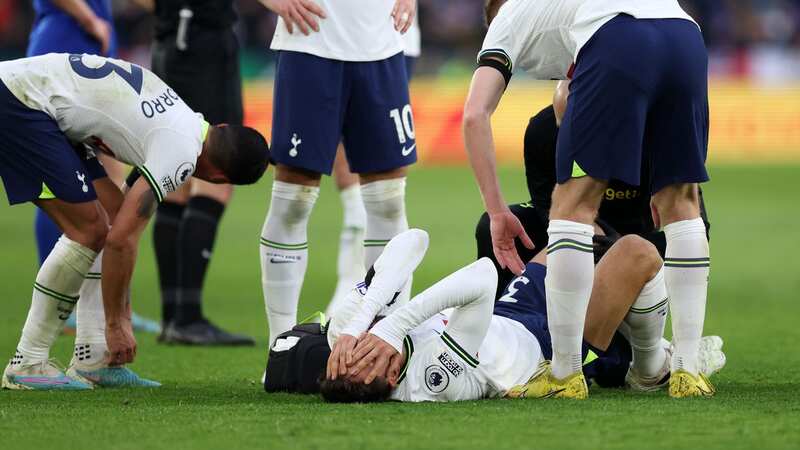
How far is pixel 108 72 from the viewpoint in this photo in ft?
17.3

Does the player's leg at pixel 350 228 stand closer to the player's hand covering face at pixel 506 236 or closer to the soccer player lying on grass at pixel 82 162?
the soccer player lying on grass at pixel 82 162

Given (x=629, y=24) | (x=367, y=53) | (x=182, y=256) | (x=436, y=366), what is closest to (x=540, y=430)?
(x=436, y=366)

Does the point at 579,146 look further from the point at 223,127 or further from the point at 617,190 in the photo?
the point at 223,127

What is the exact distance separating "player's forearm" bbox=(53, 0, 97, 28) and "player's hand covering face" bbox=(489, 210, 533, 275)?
327 cm

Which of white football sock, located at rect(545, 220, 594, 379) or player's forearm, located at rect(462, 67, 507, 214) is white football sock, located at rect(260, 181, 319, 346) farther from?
white football sock, located at rect(545, 220, 594, 379)

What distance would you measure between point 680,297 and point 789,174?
15245mm

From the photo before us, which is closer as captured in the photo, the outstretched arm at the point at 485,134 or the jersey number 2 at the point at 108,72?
the outstretched arm at the point at 485,134

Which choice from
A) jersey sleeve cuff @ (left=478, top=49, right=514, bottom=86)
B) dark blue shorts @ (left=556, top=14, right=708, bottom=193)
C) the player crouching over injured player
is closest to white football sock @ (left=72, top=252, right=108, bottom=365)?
the player crouching over injured player

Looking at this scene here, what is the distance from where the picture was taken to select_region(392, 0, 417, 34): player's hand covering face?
5969mm

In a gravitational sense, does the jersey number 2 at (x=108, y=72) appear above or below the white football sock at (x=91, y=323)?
above

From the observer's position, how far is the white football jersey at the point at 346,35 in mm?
5781

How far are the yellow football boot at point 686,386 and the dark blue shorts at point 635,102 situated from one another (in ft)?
2.18

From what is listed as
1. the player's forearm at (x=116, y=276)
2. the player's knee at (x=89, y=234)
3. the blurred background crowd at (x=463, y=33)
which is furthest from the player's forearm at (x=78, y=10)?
the blurred background crowd at (x=463, y=33)

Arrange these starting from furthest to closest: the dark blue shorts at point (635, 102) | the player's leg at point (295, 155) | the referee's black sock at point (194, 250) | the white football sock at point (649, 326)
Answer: the referee's black sock at point (194, 250) → the player's leg at point (295, 155) → the white football sock at point (649, 326) → the dark blue shorts at point (635, 102)
